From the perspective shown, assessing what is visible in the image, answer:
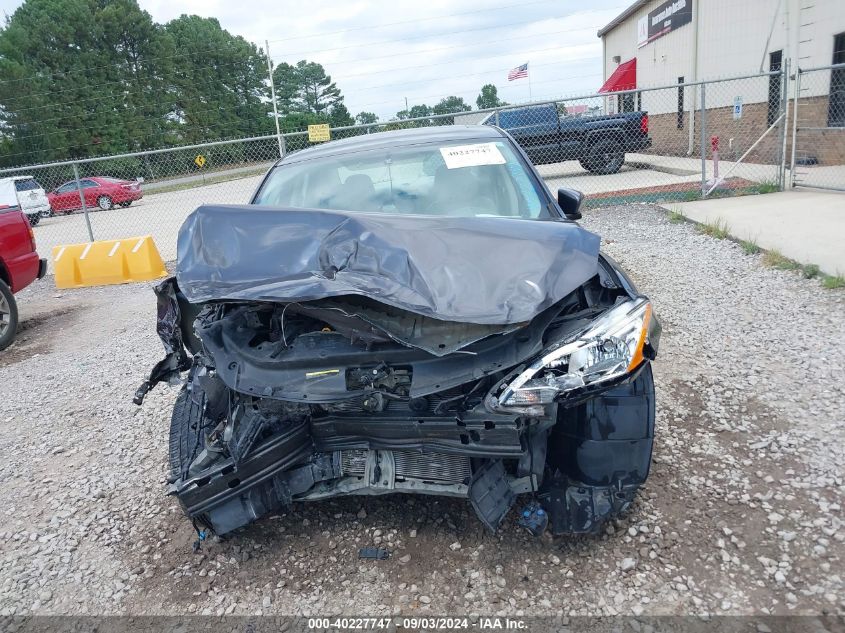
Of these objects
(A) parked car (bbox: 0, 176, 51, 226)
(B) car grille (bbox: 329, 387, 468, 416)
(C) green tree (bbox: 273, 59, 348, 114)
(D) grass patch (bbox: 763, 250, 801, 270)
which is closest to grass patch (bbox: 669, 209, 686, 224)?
(D) grass patch (bbox: 763, 250, 801, 270)

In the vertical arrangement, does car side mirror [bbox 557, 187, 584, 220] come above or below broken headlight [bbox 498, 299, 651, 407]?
above

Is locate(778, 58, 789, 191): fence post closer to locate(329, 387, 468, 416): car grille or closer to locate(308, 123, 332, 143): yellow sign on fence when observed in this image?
locate(308, 123, 332, 143): yellow sign on fence

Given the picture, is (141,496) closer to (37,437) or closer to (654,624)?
(37,437)

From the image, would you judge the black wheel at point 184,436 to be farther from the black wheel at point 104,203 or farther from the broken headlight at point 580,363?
the black wheel at point 104,203

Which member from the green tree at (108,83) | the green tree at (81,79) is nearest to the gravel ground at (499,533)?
the green tree at (108,83)

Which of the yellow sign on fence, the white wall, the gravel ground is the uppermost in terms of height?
the white wall

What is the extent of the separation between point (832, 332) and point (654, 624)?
10.9 ft

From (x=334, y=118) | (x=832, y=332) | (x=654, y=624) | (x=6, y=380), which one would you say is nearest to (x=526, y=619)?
(x=654, y=624)

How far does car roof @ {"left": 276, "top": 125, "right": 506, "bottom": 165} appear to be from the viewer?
3.99 m

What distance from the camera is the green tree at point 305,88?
6600 centimetres

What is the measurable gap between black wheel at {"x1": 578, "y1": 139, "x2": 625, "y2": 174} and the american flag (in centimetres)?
1796

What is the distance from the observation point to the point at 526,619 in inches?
89.2

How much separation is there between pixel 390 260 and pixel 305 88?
242 feet

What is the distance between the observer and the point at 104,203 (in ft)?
75.8
